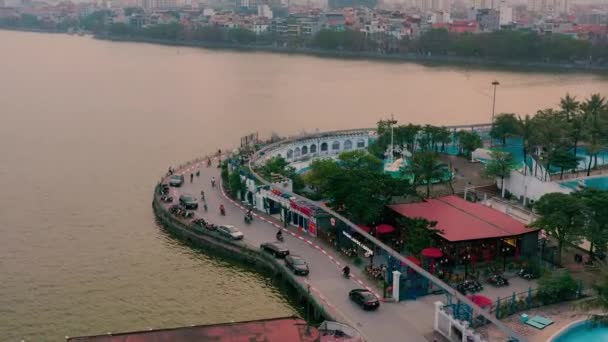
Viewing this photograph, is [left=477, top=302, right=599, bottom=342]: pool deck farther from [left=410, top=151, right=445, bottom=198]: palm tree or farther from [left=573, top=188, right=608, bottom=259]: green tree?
[left=410, top=151, right=445, bottom=198]: palm tree

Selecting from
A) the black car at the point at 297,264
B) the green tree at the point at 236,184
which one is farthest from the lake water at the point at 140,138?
the green tree at the point at 236,184

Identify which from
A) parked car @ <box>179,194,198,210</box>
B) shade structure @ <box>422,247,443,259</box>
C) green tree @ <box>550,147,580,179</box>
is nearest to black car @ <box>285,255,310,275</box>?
shade structure @ <box>422,247,443,259</box>

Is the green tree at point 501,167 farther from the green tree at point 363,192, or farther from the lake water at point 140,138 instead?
the lake water at point 140,138

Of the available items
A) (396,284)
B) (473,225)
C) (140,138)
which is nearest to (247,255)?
(396,284)

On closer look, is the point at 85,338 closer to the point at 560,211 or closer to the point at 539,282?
the point at 539,282

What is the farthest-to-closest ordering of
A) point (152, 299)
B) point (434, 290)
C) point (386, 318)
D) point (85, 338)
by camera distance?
point (152, 299)
point (434, 290)
point (386, 318)
point (85, 338)

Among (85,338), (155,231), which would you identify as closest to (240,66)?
(155,231)
